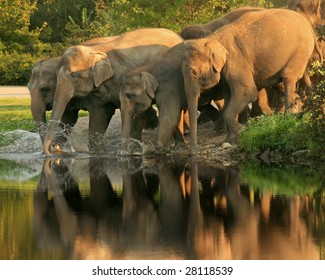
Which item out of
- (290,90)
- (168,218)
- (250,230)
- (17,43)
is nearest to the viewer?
(250,230)

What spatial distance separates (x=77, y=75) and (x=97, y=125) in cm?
105

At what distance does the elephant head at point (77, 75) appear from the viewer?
22.9 metres

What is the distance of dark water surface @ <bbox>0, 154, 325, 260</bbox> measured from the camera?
442 inches

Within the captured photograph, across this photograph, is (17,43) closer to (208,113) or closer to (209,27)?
(209,27)

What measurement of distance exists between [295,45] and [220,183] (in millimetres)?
7350

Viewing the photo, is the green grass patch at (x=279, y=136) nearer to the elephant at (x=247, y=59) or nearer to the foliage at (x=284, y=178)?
the foliage at (x=284, y=178)

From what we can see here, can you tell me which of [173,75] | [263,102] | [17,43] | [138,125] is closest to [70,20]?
[17,43]

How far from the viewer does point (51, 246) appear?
1157cm

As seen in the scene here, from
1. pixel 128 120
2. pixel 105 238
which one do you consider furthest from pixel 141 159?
pixel 105 238

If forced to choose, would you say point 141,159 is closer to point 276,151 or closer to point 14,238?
point 276,151

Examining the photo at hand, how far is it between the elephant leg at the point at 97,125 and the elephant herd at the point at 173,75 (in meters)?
0.02

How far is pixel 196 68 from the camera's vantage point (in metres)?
22.0

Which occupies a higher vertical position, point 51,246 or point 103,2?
point 103,2

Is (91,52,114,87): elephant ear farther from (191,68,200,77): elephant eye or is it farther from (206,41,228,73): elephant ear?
(206,41,228,73): elephant ear
